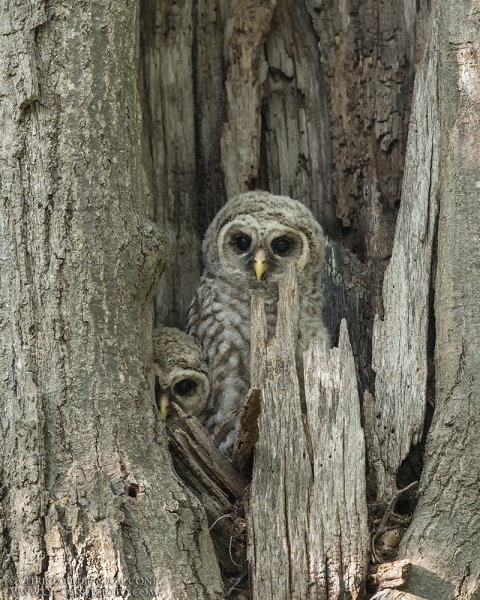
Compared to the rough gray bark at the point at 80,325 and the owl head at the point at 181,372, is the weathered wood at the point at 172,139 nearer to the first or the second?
the owl head at the point at 181,372

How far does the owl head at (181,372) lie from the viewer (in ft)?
13.0

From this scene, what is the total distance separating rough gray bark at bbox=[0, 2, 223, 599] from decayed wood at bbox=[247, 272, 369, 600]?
0.82ft

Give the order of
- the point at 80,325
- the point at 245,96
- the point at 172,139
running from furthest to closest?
the point at 172,139, the point at 245,96, the point at 80,325

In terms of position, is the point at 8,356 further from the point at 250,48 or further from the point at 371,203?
the point at 250,48

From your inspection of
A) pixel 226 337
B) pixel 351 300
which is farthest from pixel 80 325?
pixel 351 300

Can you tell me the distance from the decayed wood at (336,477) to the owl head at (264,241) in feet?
3.32

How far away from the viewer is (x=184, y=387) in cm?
408

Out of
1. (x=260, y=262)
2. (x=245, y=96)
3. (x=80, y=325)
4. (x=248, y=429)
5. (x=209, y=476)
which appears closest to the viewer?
(x=80, y=325)

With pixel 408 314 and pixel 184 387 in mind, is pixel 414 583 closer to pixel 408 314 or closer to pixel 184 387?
pixel 408 314

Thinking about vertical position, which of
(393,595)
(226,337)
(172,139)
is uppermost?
(172,139)

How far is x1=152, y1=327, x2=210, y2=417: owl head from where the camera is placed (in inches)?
156

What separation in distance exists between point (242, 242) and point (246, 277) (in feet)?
0.60

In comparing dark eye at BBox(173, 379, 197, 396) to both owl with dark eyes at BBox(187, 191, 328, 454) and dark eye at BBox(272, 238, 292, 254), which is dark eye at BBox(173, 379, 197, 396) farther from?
dark eye at BBox(272, 238, 292, 254)

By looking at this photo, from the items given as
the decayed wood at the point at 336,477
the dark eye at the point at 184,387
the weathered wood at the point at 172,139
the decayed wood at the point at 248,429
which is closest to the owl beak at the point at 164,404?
the dark eye at the point at 184,387
